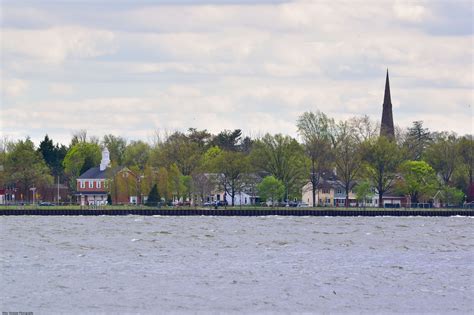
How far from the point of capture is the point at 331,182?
15312cm

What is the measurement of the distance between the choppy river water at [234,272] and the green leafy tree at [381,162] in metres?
54.8

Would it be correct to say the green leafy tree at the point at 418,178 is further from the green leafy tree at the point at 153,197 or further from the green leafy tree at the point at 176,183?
the green leafy tree at the point at 153,197

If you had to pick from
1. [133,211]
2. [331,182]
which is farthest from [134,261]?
[331,182]

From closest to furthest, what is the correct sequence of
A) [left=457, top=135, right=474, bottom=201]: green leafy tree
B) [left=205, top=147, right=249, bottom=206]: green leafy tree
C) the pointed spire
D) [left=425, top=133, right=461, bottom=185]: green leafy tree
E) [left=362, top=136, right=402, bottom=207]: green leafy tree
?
[left=362, top=136, right=402, bottom=207]: green leafy tree → [left=205, top=147, right=249, bottom=206]: green leafy tree → [left=457, top=135, right=474, bottom=201]: green leafy tree → [left=425, top=133, right=461, bottom=185]: green leafy tree → the pointed spire

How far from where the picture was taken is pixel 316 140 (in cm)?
13350

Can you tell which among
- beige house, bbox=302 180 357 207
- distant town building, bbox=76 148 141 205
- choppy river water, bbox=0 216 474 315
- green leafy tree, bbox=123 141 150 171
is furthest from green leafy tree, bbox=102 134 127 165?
choppy river water, bbox=0 216 474 315

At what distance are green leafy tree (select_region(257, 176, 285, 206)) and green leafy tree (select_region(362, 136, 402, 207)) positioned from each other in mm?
11803

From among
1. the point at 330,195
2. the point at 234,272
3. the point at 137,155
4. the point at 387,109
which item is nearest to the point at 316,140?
the point at 330,195

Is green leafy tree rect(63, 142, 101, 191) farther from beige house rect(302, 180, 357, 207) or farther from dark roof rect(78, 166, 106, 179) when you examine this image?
beige house rect(302, 180, 357, 207)

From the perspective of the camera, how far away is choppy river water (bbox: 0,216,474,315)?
38188 mm

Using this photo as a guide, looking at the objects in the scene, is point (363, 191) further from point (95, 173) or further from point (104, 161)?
point (104, 161)

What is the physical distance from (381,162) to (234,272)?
8694 cm

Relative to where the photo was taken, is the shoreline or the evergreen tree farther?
the evergreen tree

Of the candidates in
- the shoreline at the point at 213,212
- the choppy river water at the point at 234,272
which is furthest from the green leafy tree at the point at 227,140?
the choppy river water at the point at 234,272
